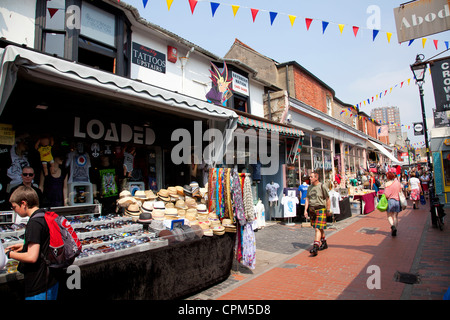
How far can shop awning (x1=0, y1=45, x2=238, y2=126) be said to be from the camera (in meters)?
3.15

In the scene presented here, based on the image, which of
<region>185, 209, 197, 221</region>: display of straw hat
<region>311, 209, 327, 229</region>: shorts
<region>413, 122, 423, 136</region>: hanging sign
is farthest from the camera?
<region>413, 122, 423, 136</region>: hanging sign

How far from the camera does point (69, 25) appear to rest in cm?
613

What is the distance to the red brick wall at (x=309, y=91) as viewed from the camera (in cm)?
1438

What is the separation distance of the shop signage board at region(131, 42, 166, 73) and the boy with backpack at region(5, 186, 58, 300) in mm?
5955

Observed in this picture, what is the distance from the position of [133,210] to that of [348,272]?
14.3 feet

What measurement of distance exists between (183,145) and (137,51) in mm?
3045

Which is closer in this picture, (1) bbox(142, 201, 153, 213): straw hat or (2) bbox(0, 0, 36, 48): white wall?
(1) bbox(142, 201, 153, 213): straw hat

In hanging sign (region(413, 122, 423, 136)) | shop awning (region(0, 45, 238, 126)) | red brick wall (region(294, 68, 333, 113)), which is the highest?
red brick wall (region(294, 68, 333, 113))

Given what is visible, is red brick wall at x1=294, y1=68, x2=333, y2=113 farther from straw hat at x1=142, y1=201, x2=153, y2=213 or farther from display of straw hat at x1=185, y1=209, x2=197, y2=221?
straw hat at x1=142, y1=201, x2=153, y2=213

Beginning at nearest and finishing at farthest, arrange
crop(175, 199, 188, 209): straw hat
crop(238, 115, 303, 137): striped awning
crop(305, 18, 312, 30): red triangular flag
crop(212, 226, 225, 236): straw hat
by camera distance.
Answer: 1. crop(212, 226, 225, 236): straw hat
2. crop(175, 199, 188, 209): straw hat
3. crop(305, 18, 312, 30): red triangular flag
4. crop(238, 115, 303, 137): striped awning

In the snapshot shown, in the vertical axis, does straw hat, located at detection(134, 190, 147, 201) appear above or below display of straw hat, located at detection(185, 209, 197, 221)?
above

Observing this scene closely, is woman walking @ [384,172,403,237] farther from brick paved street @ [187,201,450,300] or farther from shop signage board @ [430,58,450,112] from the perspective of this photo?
shop signage board @ [430,58,450,112]

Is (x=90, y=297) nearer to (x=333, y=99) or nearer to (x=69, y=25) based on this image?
(x=69, y=25)

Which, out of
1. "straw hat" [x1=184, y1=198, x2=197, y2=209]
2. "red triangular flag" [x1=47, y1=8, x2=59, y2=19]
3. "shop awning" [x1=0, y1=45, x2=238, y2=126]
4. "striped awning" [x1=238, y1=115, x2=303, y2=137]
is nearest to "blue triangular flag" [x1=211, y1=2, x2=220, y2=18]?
"shop awning" [x1=0, y1=45, x2=238, y2=126]
